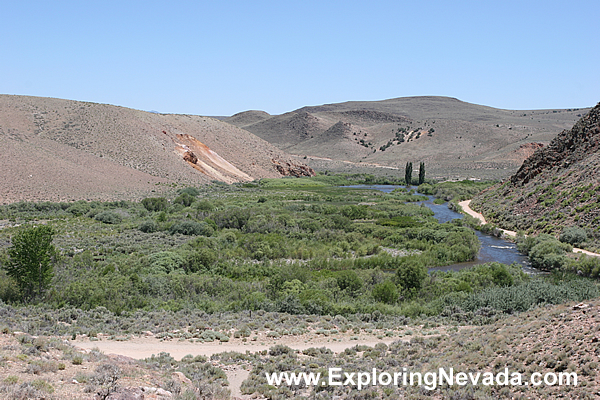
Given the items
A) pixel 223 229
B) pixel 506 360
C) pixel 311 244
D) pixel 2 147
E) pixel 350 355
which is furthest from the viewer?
pixel 2 147

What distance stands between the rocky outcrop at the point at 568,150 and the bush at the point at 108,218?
118 ft

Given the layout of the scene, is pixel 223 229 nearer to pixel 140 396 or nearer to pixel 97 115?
pixel 140 396

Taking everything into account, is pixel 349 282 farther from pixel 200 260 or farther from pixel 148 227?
pixel 148 227

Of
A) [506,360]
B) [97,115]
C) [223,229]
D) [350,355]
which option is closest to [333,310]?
[350,355]

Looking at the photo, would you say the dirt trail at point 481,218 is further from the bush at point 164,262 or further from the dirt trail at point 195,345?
the bush at point 164,262

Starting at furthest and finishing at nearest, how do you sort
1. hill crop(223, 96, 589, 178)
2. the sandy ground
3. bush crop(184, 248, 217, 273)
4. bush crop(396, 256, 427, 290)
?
hill crop(223, 96, 589, 178) < bush crop(184, 248, 217, 273) < bush crop(396, 256, 427, 290) < the sandy ground

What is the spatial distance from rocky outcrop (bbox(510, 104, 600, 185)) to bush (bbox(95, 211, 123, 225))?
118ft

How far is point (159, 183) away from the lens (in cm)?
5522

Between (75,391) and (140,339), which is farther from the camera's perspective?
(140,339)

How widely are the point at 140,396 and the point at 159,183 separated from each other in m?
49.8

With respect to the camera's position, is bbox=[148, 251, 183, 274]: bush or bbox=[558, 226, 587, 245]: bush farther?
bbox=[558, 226, 587, 245]: bush

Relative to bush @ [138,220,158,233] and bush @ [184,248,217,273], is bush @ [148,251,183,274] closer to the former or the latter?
bush @ [184,248,217,273]

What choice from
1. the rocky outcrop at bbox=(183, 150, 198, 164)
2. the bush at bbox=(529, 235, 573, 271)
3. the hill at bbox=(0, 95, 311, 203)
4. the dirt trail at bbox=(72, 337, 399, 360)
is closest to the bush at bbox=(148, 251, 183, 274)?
the dirt trail at bbox=(72, 337, 399, 360)

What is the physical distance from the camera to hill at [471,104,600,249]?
102 ft
